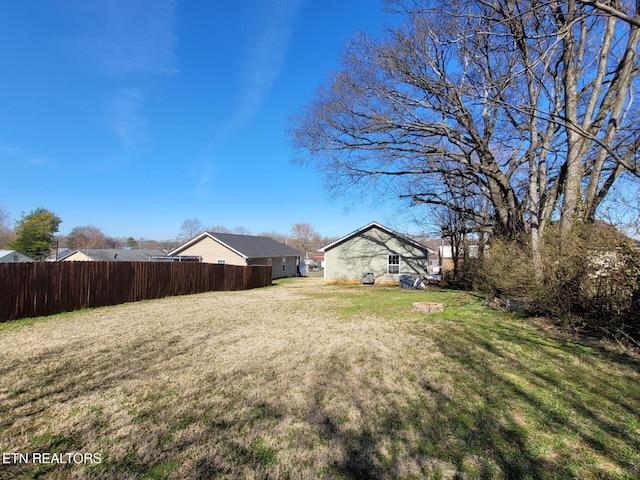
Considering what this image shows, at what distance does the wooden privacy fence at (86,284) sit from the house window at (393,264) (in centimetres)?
1077

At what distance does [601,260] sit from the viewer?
588 centimetres

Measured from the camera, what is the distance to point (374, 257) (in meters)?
21.2

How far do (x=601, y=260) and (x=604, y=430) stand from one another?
4.10m

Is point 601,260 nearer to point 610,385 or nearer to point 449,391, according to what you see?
point 610,385

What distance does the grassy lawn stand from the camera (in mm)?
2461

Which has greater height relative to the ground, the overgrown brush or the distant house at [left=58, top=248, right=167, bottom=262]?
the distant house at [left=58, top=248, right=167, bottom=262]

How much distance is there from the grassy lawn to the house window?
14110mm

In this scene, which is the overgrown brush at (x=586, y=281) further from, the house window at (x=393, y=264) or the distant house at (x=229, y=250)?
the distant house at (x=229, y=250)

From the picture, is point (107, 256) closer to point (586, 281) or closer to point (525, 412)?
point (586, 281)

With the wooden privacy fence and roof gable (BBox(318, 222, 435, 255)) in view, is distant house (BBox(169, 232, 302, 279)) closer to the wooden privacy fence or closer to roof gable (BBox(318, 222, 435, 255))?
roof gable (BBox(318, 222, 435, 255))

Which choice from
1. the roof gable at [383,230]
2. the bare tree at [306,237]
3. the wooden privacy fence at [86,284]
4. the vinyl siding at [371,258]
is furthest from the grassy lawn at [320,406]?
the bare tree at [306,237]

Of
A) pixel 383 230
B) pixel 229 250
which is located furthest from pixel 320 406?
pixel 229 250

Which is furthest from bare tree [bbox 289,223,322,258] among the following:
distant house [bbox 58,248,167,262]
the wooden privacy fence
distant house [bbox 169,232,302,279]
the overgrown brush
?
the overgrown brush

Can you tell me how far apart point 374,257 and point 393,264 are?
1.28 meters
